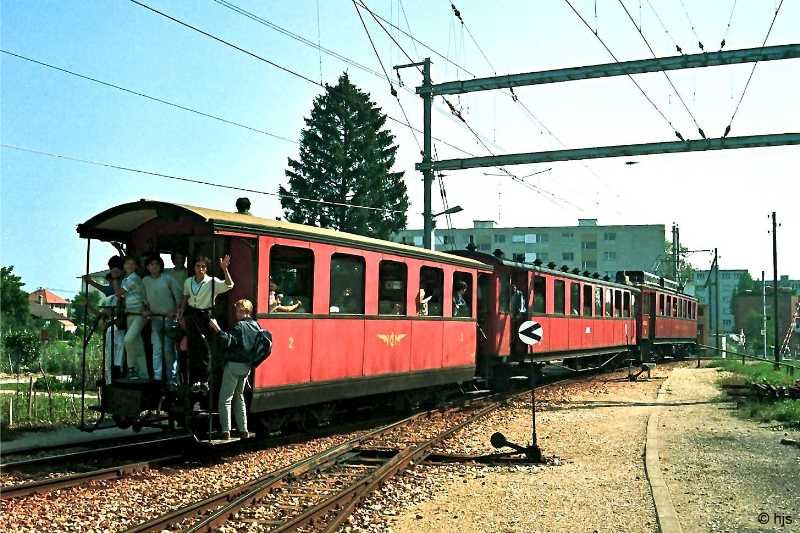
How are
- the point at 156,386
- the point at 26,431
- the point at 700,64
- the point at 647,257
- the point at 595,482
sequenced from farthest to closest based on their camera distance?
the point at 647,257, the point at 700,64, the point at 26,431, the point at 156,386, the point at 595,482

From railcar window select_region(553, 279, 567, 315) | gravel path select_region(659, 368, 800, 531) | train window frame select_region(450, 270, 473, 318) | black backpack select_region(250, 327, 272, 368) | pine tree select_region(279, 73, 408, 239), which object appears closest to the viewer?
gravel path select_region(659, 368, 800, 531)

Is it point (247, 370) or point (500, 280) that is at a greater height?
point (500, 280)

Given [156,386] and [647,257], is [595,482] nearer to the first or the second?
[156,386]

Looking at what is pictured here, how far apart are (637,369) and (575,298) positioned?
346 inches

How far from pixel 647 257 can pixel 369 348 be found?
74846 millimetres

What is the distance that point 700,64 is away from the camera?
16562mm

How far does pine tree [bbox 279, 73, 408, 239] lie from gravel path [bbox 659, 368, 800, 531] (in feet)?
112

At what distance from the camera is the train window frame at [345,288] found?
10664 millimetres

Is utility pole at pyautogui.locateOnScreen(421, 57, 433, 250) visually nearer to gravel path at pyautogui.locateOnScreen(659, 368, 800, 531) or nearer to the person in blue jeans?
gravel path at pyautogui.locateOnScreen(659, 368, 800, 531)

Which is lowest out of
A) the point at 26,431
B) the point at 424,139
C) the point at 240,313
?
the point at 26,431

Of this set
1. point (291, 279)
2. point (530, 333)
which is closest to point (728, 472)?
point (530, 333)

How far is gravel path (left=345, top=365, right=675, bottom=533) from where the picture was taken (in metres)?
6.88

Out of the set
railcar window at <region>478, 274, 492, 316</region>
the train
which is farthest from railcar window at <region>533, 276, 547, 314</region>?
railcar window at <region>478, 274, 492, 316</region>

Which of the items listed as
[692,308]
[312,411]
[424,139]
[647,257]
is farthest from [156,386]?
[647,257]
